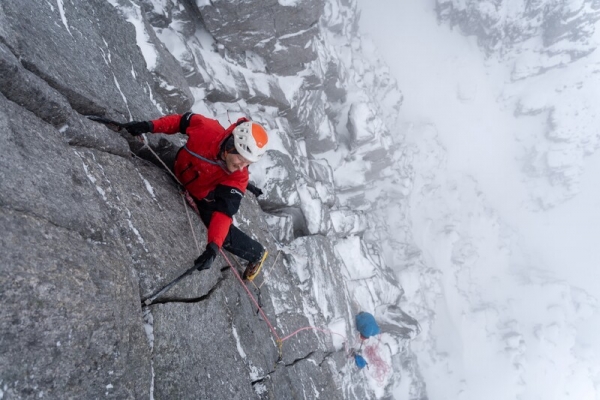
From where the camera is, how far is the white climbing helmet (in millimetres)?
3883

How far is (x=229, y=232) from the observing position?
205 inches

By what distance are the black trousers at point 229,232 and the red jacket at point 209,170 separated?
0.24 metres

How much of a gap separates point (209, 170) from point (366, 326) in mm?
7786

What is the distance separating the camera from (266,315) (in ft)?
19.0

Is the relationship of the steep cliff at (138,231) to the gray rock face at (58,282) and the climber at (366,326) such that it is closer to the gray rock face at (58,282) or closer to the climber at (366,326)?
the gray rock face at (58,282)

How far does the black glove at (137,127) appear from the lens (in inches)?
162

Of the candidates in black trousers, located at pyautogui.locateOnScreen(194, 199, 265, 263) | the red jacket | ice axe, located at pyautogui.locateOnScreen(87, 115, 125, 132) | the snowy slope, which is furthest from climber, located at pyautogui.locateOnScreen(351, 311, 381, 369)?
the snowy slope

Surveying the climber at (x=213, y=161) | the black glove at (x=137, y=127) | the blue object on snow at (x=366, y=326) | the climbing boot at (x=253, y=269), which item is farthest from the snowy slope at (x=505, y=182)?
the black glove at (x=137, y=127)

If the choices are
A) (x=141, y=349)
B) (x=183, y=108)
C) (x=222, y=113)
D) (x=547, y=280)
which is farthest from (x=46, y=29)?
(x=547, y=280)

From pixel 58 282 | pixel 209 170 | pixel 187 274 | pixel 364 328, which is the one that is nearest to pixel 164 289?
pixel 187 274

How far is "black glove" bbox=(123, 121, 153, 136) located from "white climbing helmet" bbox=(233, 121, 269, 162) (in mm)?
1161

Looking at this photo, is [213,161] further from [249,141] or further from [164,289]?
[164,289]

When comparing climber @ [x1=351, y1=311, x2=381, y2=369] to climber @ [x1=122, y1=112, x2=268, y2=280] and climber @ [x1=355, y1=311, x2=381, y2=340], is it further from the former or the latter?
climber @ [x1=122, y1=112, x2=268, y2=280]

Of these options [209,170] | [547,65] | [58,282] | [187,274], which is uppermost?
[58,282]
